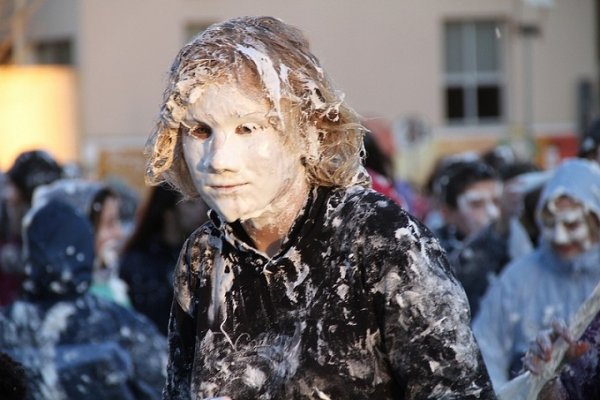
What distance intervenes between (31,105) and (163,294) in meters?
17.3

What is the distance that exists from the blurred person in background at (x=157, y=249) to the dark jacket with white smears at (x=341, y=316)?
3.99 metres

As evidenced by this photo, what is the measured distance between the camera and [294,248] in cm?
272

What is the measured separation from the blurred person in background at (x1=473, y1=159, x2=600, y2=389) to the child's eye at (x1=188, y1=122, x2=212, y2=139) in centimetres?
299

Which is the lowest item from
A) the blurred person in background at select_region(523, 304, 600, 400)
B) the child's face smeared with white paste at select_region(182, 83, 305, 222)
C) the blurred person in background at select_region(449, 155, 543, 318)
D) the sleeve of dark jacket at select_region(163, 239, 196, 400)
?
the blurred person in background at select_region(449, 155, 543, 318)

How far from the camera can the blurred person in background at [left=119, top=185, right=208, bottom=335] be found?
6.80 m

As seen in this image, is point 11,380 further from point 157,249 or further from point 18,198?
point 18,198

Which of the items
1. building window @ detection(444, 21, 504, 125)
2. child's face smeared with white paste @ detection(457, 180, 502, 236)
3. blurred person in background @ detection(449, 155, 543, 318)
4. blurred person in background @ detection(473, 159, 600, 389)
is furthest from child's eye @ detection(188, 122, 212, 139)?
building window @ detection(444, 21, 504, 125)

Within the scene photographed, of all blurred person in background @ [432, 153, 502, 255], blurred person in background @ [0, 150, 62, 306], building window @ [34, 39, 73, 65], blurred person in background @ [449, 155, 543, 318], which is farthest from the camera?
building window @ [34, 39, 73, 65]

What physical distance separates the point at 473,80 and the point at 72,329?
71.2 ft

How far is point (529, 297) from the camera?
5586 millimetres

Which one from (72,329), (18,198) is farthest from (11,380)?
(18,198)

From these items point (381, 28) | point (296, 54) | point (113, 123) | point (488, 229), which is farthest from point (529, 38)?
point (296, 54)

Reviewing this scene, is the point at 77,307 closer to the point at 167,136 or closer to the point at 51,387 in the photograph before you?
the point at 51,387

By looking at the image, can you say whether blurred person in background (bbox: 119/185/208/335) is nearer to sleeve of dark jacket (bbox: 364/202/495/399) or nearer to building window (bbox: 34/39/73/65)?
sleeve of dark jacket (bbox: 364/202/495/399)
